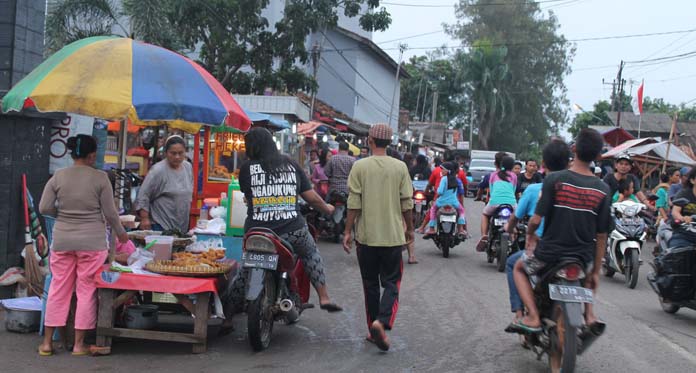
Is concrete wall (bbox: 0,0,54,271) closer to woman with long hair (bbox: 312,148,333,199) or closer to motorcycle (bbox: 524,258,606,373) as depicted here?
motorcycle (bbox: 524,258,606,373)

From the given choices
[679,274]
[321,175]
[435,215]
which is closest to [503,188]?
[435,215]

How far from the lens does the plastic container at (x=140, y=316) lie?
6289mm

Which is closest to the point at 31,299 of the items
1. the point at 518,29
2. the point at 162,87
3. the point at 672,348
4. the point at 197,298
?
the point at 197,298

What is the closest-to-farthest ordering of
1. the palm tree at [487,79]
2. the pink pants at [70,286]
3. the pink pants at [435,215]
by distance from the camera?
the pink pants at [70,286]
the pink pants at [435,215]
the palm tree at [487,79]

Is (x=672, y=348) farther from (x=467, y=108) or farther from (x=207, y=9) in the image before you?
(x=467, y=108)

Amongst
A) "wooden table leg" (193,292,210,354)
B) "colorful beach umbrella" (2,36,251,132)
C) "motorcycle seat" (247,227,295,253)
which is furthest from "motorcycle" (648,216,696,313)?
"wooden table leg" (193,292,210,354)

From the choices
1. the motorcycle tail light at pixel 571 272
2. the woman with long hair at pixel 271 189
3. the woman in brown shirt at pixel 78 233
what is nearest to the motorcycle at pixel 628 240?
the motorcycle tail light at pixel 571 272

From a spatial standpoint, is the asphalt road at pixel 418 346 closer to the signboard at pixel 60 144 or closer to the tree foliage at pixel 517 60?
the signboard at pixel 60 144

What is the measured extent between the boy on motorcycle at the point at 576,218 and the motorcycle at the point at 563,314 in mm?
73

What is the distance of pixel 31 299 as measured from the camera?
6879 millimetres

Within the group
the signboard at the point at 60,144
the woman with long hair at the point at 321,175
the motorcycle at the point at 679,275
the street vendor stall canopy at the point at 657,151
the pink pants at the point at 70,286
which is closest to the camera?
the pink pants at the point at 70,286

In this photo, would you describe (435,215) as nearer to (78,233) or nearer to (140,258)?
(140,258)

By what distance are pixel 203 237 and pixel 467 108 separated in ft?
214

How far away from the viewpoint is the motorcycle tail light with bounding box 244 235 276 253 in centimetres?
601
